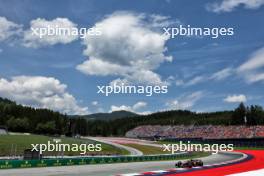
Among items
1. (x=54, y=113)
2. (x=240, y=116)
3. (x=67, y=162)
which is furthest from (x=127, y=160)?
(x=54, y=113)

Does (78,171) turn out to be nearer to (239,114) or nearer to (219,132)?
(219,132)

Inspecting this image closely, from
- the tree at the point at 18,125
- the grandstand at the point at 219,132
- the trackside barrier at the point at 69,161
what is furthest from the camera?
the tree at the point at 18,125

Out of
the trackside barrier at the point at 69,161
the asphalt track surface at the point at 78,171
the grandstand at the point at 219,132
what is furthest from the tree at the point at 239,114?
the asphalt track surface at the point at 78,171

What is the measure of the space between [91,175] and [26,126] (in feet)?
423

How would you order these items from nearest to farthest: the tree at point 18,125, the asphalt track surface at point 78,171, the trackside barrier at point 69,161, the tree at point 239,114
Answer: the asphalt track surface at point 78,171, the trackside barrier at point 69,161, the tree at point 18,125, the tree at point 239,114

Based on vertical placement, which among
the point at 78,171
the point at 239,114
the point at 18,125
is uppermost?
the point at 239,114

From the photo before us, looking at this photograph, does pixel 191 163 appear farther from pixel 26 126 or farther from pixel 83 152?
pixel 26 126

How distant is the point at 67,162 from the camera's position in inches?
1377

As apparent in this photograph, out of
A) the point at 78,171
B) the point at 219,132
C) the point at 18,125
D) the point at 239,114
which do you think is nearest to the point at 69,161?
the point at 78,171

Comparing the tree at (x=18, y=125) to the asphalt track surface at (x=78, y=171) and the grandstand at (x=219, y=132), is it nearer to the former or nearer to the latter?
the grandstand at (x=219, y=132)

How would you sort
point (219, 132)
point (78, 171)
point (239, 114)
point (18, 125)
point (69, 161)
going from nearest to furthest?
point (78, 171), point (69, 161), point (219, 132), point (18, 125), point (239, 114)

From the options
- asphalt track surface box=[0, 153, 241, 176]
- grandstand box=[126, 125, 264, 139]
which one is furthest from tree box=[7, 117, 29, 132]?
asphalt track surface box=[0, 153, 241, 176]

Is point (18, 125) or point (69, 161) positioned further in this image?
point (18, 125)

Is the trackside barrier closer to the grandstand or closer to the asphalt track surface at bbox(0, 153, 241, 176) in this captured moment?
the asphalt track surface at bbox(0, 153, 241, 176)
